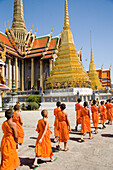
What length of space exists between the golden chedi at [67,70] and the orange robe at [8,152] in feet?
65.7

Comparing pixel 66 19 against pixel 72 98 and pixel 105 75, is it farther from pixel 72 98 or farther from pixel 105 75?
pixel 105 75

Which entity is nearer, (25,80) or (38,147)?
(38,147)

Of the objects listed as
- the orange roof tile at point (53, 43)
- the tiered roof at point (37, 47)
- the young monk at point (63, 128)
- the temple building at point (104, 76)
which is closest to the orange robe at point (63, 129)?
the young monk at point (63, 128)

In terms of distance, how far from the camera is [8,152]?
2.74m

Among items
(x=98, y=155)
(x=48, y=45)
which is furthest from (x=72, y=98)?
(x=48, y=45)

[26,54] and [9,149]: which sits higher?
[26,54]

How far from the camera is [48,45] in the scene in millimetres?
35094

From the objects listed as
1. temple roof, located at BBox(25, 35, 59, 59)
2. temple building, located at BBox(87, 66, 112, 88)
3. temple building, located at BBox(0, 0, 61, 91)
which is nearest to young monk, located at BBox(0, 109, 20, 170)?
temple building, located at BBox(0, 0, 61, 91)

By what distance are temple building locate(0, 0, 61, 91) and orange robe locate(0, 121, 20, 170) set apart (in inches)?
1192

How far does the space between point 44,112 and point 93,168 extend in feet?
4.77

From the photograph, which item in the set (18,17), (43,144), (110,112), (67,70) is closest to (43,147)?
(43,144)

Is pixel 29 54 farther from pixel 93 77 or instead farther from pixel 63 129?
pixel 63 129

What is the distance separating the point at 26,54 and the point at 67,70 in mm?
15743

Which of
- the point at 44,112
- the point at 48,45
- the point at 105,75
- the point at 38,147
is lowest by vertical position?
the point at 38,147
